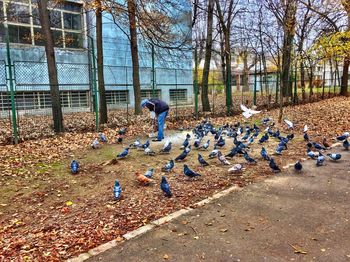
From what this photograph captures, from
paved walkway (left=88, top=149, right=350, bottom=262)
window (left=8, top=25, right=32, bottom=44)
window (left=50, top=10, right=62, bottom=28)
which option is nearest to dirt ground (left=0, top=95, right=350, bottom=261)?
paved walkway (left=88, top=149, right=350, bottom=262)

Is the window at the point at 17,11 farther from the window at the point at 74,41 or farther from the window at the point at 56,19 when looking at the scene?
the window at the point at 74,41

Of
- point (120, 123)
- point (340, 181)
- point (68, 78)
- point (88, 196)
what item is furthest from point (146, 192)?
point (68, 78)

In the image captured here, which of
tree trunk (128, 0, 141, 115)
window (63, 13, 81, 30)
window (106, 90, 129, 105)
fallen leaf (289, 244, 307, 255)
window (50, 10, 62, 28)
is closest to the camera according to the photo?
fallen leaf (289, 244, 307, 255)

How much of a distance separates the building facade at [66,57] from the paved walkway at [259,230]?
9.61 m

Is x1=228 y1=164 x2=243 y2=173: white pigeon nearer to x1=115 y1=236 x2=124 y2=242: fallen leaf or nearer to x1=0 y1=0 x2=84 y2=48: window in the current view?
x1=115 y1=236 x2=124 y2=242: fallen leaf

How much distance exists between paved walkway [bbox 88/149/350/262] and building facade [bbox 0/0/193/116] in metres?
9.61

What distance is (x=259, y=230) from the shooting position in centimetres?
370

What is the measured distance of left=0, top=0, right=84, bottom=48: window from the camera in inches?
625

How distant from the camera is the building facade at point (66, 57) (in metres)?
15.7

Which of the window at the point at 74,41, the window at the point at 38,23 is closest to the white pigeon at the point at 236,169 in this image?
the window at the point at 38,23

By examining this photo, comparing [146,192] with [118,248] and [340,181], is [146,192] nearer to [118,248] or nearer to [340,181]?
[118,248]

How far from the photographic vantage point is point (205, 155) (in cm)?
748

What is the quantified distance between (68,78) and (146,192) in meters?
13.8

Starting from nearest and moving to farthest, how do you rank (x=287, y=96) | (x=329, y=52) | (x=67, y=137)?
1. (x=67, y=137)
2. (x=329, y=52)
3. (x=287, y=96)
